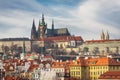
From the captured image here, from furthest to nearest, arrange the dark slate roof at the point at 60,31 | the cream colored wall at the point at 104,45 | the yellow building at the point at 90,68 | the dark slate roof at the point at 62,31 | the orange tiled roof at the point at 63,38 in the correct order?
the dark slate roof at the point at 60,31, the dark slate roof at the point at 62,31, the orange tiled roof at the point at 63,38, the cream colored wall at the point at 104,45, the yellow building at the point at 90,68

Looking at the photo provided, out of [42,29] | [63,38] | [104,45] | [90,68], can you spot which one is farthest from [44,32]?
[90,68]

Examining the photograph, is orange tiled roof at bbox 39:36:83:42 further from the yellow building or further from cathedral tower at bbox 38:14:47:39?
the yellow building

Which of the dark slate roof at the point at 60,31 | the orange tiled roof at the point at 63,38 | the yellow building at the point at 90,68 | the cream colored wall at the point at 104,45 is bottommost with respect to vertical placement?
the yellow building at the point at 90,68

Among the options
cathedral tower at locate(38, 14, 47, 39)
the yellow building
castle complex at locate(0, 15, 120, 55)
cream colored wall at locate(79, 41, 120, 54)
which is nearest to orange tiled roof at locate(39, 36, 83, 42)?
castle complex at locate(0, 15, 120, 55)

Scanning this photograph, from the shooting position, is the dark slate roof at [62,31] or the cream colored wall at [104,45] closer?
the cream colored wall at [104,45]

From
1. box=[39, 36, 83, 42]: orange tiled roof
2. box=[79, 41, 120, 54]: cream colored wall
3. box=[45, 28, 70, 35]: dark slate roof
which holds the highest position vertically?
box=[45, 28, 70, 35]: dark slate roof

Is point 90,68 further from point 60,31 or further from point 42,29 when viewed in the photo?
point 42,29

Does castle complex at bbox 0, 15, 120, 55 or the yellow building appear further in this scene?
castle complex at bbox 0, 15, 120, 55

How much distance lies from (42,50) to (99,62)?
96.2 metres

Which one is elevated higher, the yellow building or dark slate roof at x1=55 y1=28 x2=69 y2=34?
dark slate roof at x1=55 y1=28 x2=69 y2=34

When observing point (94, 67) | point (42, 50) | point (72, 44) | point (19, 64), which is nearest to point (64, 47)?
point (72, 44)

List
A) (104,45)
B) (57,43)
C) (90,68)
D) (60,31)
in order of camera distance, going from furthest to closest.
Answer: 1. (60,31)
2. (57,43)
3. (104,45)
4. (90,68)

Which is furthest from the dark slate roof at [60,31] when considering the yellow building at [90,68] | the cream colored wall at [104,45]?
the yellow building at [90,68]

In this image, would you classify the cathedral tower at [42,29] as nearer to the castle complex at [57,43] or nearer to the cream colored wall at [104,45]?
the castle complex at [57,43]
